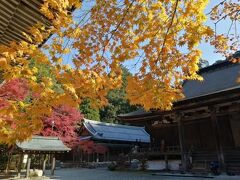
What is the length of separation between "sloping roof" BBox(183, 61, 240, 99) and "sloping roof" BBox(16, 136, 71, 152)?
10869 millimetres

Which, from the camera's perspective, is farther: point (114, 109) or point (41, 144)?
point (114, 109)

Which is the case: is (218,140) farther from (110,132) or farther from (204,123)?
(110,132)

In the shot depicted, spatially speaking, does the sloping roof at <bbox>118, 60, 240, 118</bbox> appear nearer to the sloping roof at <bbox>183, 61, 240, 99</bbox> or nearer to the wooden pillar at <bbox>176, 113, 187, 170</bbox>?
the sloping roof at <bbox>183, 61, 240, 99</bbox>

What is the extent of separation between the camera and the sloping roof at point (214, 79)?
17.3 metres

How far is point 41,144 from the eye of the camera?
20422mm

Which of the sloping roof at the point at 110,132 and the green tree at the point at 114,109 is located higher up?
the green tree at the point at 114,109

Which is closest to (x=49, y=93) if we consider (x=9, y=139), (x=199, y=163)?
(x=9, y=139)

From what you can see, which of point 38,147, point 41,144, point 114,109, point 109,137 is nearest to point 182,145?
point 38,147

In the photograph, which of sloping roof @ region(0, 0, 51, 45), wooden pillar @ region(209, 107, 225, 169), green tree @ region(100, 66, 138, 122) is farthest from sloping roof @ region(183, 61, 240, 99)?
green tree @ region(100, 66, 138, 122)

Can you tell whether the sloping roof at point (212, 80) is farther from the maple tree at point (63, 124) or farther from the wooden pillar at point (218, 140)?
the maple tree at point (63, 124)

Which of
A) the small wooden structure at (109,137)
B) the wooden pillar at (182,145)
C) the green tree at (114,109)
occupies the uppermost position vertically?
the green tree at (114,109)

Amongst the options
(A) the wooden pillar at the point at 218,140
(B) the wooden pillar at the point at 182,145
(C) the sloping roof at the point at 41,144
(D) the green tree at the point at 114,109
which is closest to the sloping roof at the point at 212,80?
(A) the wooden pillar at the point at 218,140

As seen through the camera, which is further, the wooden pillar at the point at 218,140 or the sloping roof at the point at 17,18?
the wooden pillar at the point at 218,140

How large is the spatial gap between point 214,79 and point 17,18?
17.7 metres
